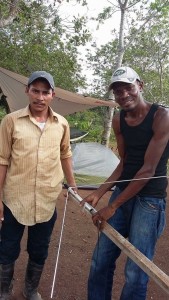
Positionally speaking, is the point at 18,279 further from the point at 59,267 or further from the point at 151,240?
the point at 151,240

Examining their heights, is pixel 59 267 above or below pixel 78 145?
below

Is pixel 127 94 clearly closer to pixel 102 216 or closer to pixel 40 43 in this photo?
pixel 102 216

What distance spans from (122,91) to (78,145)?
450 centimetres

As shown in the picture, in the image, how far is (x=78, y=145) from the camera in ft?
19.7

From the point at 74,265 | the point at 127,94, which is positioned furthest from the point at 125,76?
the point at 74,265

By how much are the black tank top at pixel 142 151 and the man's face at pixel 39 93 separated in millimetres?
436

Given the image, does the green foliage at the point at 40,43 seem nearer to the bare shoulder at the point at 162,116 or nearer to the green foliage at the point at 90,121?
the green foliage at the point at 90,121

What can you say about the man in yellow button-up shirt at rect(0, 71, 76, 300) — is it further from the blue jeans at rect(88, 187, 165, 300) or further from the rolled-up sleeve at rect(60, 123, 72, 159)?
the blue jeans at rect(88, 187, 165, 300)

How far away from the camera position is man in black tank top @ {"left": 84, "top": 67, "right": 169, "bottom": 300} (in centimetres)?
146

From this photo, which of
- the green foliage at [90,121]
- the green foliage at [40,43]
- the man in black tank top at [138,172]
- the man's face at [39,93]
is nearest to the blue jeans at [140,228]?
the man in black tank top at [138,172]

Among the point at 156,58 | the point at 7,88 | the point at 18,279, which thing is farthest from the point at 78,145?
the point at 156,58

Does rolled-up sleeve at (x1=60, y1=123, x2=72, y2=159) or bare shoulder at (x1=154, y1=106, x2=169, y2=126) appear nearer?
bare shoulder at (x1=154, y1=106, x2=169, y2=126)

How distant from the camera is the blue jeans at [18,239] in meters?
1.82

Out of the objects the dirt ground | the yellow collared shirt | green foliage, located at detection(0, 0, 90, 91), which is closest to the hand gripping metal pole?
the yellow collared shirt
